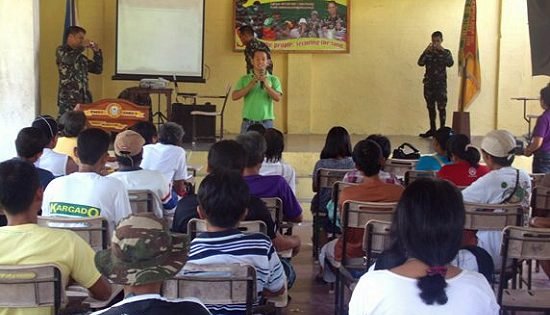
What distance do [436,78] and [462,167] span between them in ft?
21.9

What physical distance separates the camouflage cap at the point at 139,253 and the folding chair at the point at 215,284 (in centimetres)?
75

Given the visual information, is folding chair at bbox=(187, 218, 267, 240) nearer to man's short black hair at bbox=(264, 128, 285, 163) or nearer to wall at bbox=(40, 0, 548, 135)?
man's short black hair at bbox=(264, 128, 285, 163)

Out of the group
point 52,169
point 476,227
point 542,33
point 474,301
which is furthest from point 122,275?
point 542,33

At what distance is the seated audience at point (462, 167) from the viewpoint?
497 cm

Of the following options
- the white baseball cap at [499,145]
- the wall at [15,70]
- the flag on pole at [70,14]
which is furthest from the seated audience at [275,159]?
the flag on pole at [70,14]

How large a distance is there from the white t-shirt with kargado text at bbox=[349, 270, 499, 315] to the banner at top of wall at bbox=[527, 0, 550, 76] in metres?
5.00

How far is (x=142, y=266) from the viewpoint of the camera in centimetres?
186

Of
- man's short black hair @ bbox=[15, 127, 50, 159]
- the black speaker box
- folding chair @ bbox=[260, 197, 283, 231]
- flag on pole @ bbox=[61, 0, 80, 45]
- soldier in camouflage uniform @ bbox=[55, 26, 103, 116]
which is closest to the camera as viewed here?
folding chair @ bbox=[260, 197, 283, 231]

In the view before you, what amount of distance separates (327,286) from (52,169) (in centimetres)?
199

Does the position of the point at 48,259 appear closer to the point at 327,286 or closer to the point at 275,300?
the point at 275,300

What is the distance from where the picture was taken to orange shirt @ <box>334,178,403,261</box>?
169 inches

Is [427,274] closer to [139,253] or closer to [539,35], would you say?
[139,253]

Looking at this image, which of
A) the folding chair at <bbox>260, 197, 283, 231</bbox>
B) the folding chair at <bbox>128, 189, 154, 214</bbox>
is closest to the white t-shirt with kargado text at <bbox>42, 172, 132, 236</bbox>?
the folding chair at <bbox>128, 189, 154, 214</bbox>

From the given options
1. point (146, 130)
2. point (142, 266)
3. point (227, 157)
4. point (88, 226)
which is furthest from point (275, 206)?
point (142, 266)
